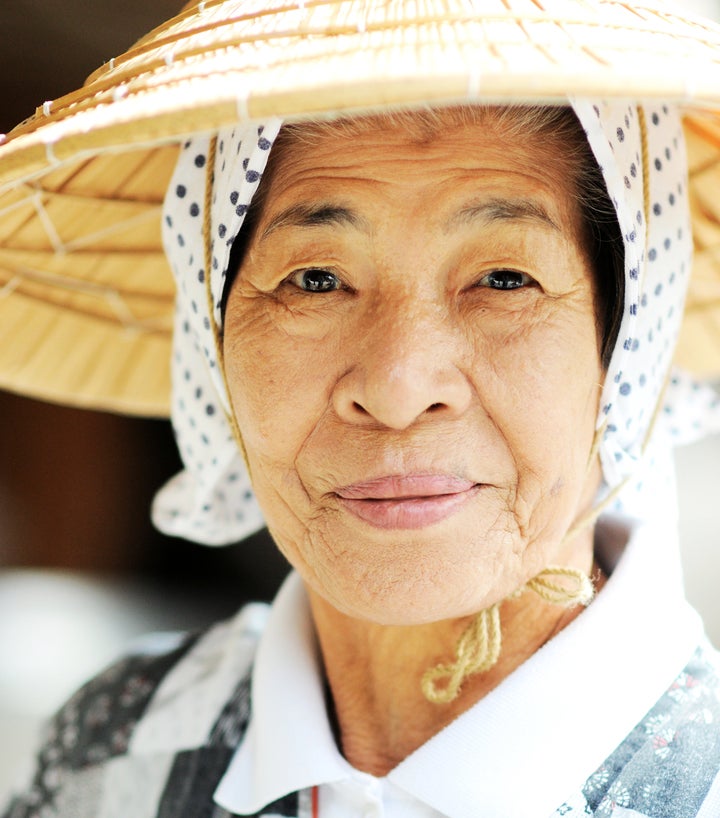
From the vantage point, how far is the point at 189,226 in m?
1.57

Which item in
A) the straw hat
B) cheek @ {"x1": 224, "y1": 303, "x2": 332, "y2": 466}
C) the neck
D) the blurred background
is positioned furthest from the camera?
the blurred background

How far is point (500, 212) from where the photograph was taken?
1.26 meters

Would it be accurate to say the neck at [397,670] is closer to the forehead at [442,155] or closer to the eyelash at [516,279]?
the eyelash at [516,279]

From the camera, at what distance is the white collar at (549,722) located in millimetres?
1279

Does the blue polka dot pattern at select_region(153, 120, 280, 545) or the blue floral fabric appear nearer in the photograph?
the blue floral fabric

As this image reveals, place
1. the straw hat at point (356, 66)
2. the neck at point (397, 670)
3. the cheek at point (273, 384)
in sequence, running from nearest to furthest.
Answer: the straw hat at point (356, 66), the cheek at point (273, 384), the neck at point (397, 670)

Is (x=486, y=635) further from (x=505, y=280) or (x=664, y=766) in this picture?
(x=505, y=280)

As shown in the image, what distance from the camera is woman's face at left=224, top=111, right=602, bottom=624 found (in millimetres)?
1254

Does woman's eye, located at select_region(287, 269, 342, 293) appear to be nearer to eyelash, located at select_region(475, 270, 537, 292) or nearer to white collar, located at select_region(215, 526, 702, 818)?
eyelash, located at select_region(475, 270, 537, 292)

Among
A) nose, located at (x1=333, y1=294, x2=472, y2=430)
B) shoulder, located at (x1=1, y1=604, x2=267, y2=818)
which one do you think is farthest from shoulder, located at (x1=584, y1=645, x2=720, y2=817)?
shoulder, located at (x1=1, y1=604, x2=267, y2=818)

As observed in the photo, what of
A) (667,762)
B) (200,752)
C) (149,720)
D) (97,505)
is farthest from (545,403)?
(97,505)

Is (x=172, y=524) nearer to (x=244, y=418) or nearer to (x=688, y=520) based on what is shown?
(x=244, y=418)

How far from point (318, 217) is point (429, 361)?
26cm

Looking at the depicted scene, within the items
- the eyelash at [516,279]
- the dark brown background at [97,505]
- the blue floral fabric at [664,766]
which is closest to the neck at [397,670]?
the blue floral fabric at [664,766]
